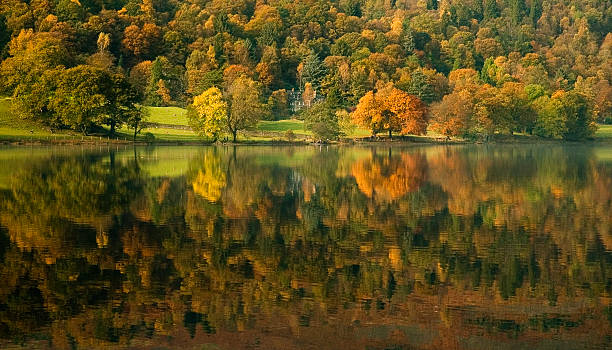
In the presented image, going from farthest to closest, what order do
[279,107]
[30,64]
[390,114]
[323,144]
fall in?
[279,107] < [390,114] < [323,144] < [30,64]

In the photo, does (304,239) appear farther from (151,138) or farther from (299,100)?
(299,100)

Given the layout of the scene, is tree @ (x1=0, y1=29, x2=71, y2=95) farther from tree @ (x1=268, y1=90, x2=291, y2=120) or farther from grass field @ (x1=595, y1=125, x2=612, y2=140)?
grass field @ (x1=595, y1=125, x2=612, y2=140)

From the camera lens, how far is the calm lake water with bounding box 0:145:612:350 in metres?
15.3

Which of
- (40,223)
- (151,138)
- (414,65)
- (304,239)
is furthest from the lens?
(414,65)

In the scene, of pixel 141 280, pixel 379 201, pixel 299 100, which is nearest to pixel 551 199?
pixel 379 201

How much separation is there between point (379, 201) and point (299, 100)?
410ft

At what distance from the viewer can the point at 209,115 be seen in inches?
4124

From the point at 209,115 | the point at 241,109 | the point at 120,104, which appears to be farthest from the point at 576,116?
the point at 120,104

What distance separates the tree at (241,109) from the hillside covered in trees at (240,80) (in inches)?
8.0

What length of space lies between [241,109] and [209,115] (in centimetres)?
634

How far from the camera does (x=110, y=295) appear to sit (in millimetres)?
17812

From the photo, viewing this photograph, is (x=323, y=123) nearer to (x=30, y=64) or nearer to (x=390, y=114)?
(x=390, y=114)

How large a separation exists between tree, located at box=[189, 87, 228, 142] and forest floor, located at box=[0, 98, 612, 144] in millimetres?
3142

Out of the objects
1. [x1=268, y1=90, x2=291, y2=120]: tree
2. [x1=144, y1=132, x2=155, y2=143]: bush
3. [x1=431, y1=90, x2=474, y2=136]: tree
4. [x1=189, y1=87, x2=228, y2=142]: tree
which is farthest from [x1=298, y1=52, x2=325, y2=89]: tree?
[x1=144, y1=132, x2=155, y2=143]: bush
